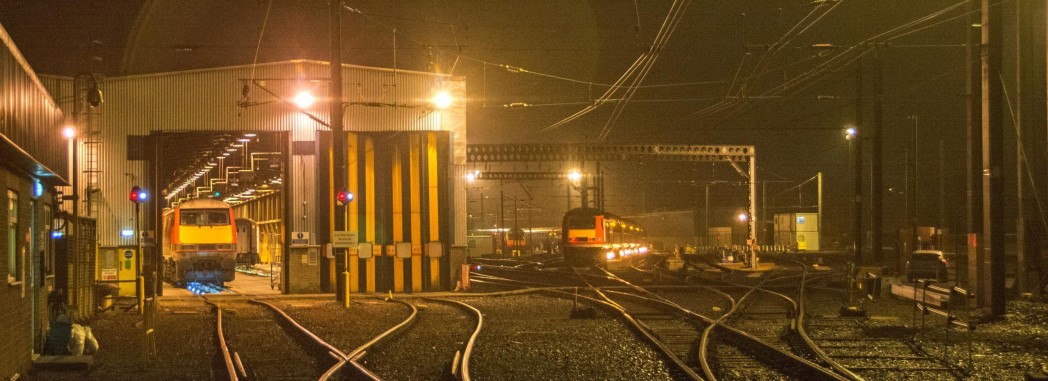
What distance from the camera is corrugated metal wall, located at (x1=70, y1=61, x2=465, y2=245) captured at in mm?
30844

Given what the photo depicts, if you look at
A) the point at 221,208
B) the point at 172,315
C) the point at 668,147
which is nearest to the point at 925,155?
the point at 668,147

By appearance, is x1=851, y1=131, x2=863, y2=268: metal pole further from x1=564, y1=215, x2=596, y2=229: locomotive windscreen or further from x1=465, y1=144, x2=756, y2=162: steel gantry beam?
x1=564, y1=215, x2=596, y2=229: locomotive windscreen

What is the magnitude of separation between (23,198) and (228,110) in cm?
1836

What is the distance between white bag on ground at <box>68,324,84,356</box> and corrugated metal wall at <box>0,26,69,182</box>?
2417mm

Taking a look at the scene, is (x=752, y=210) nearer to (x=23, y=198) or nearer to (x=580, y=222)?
(x=580, y=222)

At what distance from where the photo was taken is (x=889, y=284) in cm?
2834

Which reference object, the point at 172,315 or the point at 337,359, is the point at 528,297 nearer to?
the point at 172,315

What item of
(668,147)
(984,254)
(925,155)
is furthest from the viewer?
(925,155)

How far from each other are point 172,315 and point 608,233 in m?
30.7

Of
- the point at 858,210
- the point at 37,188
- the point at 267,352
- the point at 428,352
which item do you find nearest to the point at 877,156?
the point at 858,210

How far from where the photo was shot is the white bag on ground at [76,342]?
15.5m

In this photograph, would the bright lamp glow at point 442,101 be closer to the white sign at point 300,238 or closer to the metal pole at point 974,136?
the white sign at point 300,238

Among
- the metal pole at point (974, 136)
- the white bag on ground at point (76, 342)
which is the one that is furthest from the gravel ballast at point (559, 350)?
the metal pole at point (974, 136)

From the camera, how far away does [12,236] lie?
12.4m
